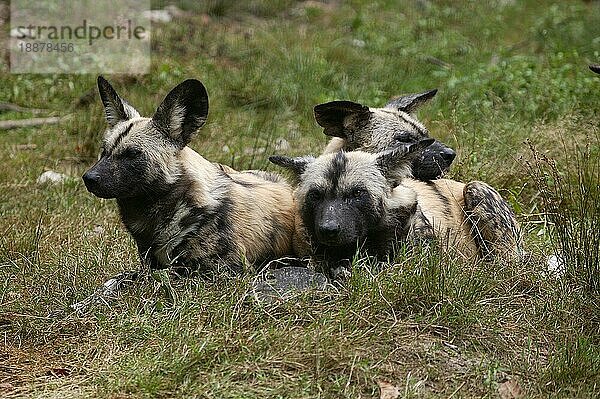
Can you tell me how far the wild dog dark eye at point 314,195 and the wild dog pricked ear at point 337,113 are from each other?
1.13m

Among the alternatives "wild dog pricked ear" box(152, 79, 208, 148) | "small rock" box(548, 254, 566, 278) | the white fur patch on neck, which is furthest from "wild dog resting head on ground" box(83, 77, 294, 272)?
"small rock" box(548, 254, 566, 278)

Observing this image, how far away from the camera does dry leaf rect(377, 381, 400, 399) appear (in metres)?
3.58

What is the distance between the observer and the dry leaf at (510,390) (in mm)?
3629

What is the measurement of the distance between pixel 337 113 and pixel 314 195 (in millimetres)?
1232

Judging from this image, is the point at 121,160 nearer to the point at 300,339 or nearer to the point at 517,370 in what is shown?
the point at 300,339

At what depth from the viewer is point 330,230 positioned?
417 cm

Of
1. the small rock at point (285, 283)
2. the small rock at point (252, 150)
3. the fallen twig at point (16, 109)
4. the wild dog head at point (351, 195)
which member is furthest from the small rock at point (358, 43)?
the small rock at point (285, 283)

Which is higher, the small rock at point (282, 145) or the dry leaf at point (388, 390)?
the dry leaf at point (388, 390)

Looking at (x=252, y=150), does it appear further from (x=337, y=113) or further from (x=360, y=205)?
(x=360, y=205)

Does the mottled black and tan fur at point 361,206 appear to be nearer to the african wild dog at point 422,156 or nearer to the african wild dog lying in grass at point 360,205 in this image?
the african wild dog lying in grass at point 360,205

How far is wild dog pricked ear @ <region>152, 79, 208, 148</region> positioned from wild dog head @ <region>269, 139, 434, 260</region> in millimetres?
424

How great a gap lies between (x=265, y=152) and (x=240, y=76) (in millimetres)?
2310

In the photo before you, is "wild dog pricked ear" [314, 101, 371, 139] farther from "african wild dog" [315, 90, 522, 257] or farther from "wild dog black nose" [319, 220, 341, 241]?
"wild dog black nose" [319, 220, 341, 241]

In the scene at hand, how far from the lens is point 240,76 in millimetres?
9031
